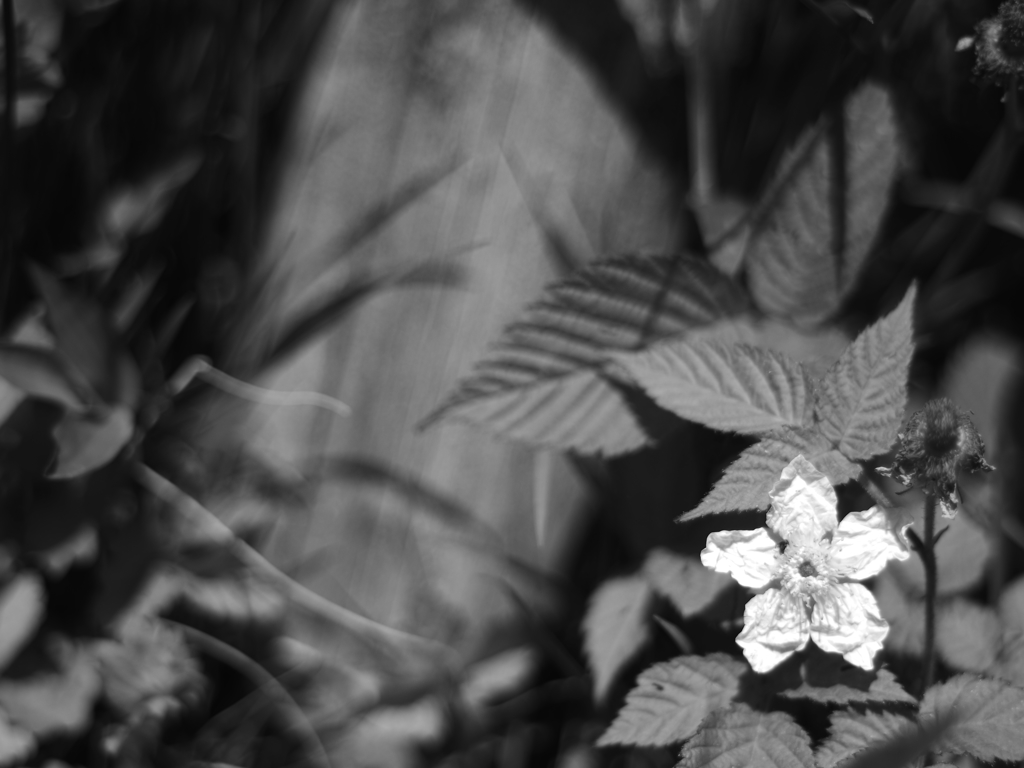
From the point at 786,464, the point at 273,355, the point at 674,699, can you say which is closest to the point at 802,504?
the point at 786,464

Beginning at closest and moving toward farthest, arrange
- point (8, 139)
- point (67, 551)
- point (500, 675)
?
point (8, 139) → point (67, 551) → point (500, 675)

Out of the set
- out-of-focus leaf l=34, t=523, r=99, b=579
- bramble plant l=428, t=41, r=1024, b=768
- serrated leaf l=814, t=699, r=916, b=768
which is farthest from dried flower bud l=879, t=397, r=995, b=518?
out-of-focus leaf l=34, t=523, r=99, b=579

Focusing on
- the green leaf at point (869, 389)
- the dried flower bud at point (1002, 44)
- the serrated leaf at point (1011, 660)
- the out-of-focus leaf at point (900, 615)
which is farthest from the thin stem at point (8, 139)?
the serrated leaf at point (1011, 660)

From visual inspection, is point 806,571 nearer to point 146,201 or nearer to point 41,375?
point 41,375

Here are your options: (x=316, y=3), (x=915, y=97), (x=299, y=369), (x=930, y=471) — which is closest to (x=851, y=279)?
(x=930, y=471)

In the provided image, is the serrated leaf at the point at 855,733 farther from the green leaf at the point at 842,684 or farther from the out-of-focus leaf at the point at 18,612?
the out-of-focus leaf at the point at 18,612

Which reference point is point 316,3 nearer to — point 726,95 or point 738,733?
point 726,95
